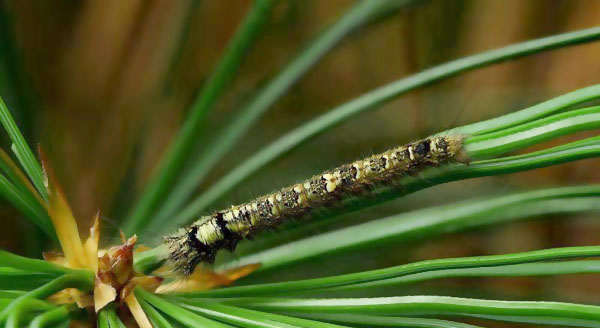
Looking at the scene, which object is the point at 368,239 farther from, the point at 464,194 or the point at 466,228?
the point at 464,194

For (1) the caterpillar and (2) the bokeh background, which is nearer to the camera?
(1) the caterpillar

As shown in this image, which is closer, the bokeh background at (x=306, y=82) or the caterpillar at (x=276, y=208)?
the caterpillar at (x=276, y=208)

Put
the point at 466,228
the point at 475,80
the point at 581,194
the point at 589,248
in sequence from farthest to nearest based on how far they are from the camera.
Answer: the point at 475,80, the point at 466,228, the point at 581,194, the point at 589,248

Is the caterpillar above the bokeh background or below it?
below

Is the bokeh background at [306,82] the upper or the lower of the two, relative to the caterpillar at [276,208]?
upper

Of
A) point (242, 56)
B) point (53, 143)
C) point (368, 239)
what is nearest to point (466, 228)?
point (368, 239)
